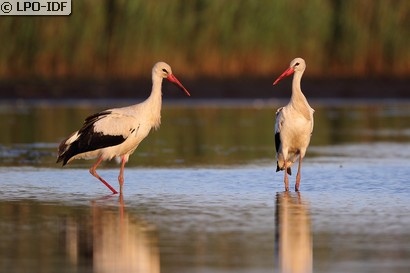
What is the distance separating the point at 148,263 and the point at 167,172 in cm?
620

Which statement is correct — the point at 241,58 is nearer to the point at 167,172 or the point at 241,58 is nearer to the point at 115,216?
the point at 167,172

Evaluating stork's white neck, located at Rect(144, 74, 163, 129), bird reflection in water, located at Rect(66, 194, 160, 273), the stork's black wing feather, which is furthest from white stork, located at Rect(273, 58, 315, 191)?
bird reflection in water, located at Rect(66, 194, 160, 273)

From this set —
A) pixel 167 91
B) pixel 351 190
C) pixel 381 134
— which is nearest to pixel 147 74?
pixel 167 91

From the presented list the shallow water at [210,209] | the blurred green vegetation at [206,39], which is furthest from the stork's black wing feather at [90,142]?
the blurred green vegetation at [206,39]

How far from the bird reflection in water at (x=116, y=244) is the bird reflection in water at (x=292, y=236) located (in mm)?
895

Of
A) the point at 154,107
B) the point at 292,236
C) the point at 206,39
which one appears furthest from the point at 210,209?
the point at 206,39

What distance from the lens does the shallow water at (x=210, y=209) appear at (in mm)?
8422

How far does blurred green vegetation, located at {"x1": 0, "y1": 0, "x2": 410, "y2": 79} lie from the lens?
1190 inches

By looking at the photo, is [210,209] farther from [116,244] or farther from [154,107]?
[154,107]

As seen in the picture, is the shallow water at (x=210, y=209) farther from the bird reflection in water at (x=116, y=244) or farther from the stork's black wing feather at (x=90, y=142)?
the stork's black wing feather at (x=90, y=142)

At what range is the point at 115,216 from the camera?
10656 millimetres

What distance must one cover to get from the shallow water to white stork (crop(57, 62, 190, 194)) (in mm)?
389

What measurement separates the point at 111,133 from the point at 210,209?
2.23 meters

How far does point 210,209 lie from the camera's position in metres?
11.0
